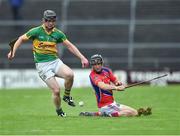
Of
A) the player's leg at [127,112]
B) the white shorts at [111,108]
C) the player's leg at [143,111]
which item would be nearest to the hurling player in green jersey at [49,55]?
the white shorts at [111,108]

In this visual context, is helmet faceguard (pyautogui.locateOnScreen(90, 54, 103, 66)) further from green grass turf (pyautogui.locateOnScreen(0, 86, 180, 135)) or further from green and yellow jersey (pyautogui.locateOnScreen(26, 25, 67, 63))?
green grass turf (pyautogui.locateOnScreen(0, 86, 180, 135))

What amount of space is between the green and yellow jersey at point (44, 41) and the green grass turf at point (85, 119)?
4.78 feet

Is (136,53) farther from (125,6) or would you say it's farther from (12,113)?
(12,113)

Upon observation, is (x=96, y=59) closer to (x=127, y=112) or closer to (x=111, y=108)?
(x=111, y=108)

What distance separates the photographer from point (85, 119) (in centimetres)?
1925

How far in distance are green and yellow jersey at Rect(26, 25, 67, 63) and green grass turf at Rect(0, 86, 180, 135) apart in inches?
57.3

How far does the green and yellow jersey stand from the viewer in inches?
797

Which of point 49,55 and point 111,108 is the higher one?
point 49,55

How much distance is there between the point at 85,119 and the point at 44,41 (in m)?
2.27

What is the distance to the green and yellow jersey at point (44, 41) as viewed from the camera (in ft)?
66.4

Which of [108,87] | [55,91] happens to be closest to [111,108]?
[108,87]

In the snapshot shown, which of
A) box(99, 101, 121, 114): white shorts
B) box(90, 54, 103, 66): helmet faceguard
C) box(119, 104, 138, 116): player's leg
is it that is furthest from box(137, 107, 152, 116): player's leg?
box(90, 54, 103, 66): helmet faceguard

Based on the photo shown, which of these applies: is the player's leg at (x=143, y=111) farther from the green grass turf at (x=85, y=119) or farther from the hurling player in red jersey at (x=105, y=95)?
the green grass turf at (x=85, y=119)

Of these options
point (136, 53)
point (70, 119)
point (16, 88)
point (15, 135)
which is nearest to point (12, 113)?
point (70, 119)
